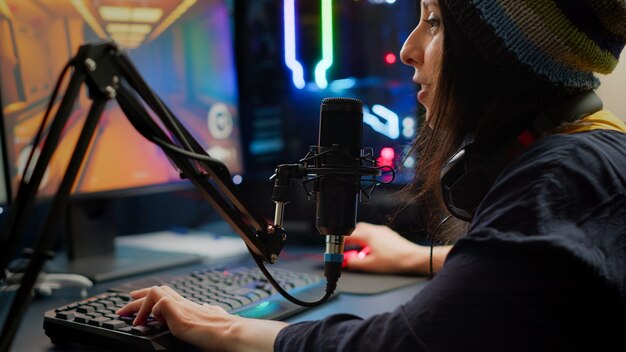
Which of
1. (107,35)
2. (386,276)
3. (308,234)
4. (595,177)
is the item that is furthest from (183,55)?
(595,177)

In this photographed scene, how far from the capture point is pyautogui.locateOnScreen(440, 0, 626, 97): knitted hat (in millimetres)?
554

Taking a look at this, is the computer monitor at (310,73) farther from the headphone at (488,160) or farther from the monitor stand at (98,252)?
the headphone at (488,160)

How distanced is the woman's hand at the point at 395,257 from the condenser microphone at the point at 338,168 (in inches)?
13.2

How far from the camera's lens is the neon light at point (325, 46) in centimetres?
131

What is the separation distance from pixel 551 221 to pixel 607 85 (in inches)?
24.1

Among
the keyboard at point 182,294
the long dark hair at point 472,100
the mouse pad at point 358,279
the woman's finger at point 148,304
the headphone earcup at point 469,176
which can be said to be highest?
the long dark hair at point 472,100

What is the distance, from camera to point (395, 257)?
1.03 meters

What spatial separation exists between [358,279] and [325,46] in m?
0.56

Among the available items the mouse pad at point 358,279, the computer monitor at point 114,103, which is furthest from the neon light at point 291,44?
the mouse pad at point 358,279

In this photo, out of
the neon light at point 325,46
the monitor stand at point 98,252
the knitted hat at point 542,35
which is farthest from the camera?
the neon light at point 325,46

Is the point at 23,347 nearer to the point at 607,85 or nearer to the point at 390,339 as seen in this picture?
the point at 390,339

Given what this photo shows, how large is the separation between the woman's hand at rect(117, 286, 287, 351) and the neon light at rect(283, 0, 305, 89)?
2.48 feet

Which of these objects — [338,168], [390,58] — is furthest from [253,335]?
[390,58]

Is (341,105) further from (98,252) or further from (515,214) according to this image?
(98,252)
